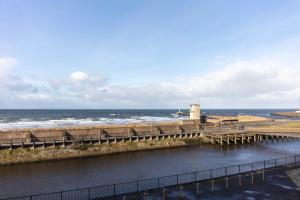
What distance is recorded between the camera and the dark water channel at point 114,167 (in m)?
26.5

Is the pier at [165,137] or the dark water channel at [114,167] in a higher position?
the pier at [165,137]

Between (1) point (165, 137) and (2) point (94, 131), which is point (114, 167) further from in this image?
(1) point (165, 137)

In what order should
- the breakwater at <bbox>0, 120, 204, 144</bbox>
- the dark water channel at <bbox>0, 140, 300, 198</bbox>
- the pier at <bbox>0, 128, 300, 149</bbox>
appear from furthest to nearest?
the breakwater at <bbox>0, 120, 204, 144</bbox>
the pier at <bbox>0, 128, 300, 149</bbox>
the dark water channel at <bbox>0, 140, 300, 198</bbox>

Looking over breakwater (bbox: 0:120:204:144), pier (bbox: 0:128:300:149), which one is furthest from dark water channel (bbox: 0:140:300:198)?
breakwater (bbox: 0:120:204:144)

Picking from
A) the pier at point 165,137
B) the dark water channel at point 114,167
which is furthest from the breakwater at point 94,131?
the dark water channel at point 114,167

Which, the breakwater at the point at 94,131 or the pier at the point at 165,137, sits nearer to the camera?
the pier at the point at 165,137

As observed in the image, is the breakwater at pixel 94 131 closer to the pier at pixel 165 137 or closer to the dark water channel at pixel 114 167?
the pier at pixel 165 137

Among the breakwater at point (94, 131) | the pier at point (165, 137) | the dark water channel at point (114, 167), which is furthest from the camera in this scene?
the breakwater at point (94, 131)

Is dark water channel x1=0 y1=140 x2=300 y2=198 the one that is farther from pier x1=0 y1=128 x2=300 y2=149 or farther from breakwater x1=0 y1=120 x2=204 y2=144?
breakwater x1=0 y1=120 x2=204 y2=144

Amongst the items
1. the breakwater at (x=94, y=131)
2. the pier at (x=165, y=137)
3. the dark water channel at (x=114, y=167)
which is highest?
the breakwater at (x=94, y=131)

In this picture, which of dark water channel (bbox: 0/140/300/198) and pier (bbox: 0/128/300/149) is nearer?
dark water channel (bbox: 0/140/300/198)

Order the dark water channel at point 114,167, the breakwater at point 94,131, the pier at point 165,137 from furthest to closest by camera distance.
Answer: the breakwater at point 94,131 → the pier at point 165,137 → the dark water channel at point 114,167

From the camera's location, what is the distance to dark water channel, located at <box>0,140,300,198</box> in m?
26.5

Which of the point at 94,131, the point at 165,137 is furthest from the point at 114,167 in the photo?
the point at 165,137
